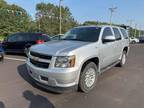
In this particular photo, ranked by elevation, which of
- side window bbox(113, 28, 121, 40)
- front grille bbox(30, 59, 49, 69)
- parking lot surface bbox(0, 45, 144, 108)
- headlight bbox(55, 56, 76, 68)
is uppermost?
side window bbox(113, 28, 121, 40)

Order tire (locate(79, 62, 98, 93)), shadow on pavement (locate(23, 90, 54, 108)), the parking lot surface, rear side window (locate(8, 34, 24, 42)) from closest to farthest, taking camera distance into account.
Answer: shadow on pavement (locate(23, 90, 54, 108)), the parking lot surface, tire (locate(79, 62, 98, 93)), rear side window (locate(8, 34, 24, 42))

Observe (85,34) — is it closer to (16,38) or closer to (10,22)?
(16,38)

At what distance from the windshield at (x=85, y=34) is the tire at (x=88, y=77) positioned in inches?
35.3

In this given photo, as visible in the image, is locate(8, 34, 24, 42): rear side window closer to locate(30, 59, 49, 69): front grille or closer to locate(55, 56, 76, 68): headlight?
locate(30, 59, 49, 69): front grille

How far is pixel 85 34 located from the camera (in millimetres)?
6246

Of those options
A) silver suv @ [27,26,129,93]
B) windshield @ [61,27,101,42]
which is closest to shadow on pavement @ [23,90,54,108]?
silver suv @ [27,26,129,93]

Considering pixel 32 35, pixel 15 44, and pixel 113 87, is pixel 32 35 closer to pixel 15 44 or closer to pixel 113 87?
pixel 15 44

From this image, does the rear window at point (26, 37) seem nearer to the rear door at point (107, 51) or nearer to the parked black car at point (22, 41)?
the parked black car at point (22, 41)

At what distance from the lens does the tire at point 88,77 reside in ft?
16.7

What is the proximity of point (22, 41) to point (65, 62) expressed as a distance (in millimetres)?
7748

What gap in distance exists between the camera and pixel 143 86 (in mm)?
6012

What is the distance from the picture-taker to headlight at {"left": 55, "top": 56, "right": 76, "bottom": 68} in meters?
4.62

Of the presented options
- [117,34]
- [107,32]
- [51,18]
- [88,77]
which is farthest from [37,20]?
[88,77]

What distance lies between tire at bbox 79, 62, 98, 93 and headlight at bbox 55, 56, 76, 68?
58 centimetres
